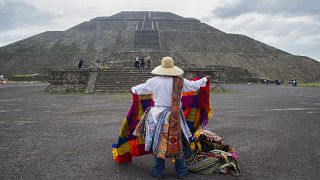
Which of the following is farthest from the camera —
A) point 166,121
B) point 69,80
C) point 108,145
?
point 69,80

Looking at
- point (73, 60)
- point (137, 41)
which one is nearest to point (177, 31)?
point (137, 41)

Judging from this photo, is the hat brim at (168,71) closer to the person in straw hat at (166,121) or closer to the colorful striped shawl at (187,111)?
the person in straw hat at (166,121)

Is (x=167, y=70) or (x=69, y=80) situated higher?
(x=167, y=70)

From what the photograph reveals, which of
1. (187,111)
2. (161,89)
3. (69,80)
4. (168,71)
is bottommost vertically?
(69,80)

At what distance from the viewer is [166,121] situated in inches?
203

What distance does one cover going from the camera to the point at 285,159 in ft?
20.7

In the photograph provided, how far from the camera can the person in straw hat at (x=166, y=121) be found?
5117 mm

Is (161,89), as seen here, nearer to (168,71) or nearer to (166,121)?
(168,71)

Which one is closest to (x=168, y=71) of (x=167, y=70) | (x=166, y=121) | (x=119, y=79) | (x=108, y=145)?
(x=167, y=70)

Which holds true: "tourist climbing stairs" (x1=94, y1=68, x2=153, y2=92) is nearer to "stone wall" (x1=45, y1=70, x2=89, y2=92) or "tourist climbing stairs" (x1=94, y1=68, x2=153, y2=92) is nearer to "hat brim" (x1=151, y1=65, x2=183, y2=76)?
"stone wall" (x1=45, y1=70, x2=89, y2=92)

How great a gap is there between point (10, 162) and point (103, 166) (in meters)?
1.65

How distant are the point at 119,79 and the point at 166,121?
67.4 ft

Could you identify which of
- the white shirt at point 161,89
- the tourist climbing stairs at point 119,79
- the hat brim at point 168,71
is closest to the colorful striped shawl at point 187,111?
the white shirt at point 161,89

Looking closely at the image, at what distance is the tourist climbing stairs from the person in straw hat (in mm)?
18692
